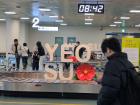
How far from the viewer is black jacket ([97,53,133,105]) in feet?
12.5

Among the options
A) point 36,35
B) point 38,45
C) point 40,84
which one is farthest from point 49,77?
point 36,35

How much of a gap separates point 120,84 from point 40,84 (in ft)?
24.3

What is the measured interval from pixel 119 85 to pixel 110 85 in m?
0.10

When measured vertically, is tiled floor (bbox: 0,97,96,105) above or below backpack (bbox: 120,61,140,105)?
below

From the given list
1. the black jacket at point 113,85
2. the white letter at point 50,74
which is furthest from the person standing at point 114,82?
the white letter at point 50,74

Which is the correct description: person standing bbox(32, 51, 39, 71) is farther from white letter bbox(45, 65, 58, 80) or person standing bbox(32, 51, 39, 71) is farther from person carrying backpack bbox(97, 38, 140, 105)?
person carrying backpack bbox(97, 38, 140, 105)

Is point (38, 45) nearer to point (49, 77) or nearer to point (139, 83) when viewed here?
point (49, 77)

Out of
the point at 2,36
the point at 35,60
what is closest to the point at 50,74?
the point at 35,60

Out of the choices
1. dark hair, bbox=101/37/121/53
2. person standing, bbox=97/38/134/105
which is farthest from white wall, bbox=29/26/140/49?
person standing, bbox=97/38/134/105

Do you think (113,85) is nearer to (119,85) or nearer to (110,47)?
(119,85)

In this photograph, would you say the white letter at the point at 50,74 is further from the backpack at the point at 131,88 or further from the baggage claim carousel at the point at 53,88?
the backpack at the point at 131,88

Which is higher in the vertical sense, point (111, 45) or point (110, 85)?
point (111, 45)

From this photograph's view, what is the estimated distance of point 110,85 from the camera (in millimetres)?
3812

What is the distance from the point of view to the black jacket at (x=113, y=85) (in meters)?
3.80
